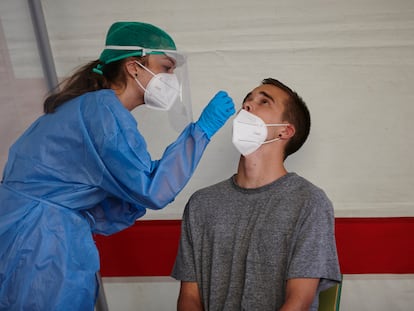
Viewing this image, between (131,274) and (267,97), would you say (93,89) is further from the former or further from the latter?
(131,274)

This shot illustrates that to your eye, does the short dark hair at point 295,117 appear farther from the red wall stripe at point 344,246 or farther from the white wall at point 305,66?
the red wall stripe at point 344,246

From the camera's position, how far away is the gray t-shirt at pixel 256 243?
1.28 m

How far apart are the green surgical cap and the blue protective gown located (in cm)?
18

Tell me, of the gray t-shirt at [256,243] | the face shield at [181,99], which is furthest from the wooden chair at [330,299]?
the face shield at [181,99]

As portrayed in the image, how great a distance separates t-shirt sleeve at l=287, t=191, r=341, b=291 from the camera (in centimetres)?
124

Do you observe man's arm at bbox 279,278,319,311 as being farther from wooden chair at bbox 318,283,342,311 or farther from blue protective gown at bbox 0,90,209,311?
blue protective gown at bbox 0,90,209,311

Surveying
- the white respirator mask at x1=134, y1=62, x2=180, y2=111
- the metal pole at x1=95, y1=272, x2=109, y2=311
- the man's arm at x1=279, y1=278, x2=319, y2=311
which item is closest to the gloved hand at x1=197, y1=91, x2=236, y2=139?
the white respirator mask at x1=134, y1=62, x2=180, y2=111

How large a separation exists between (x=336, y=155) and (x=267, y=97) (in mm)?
558

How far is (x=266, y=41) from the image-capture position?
178 cm

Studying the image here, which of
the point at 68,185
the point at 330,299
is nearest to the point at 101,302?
the point at 68,185

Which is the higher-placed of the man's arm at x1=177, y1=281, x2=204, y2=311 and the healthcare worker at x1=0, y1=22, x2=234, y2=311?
the healthcare worker at x1=0, y1=22, x2=234, y2=311

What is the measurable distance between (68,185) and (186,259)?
0.47 m

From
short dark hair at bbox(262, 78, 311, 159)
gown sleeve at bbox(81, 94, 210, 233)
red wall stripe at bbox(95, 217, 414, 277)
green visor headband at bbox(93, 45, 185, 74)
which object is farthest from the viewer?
red wall stripe at bbox(95, 217, 414, 277)

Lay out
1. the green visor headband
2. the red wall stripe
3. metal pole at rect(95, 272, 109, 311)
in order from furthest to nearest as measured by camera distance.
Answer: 1. metal pole at rect(95, 272, 109, 311)
2. the red wall stripe
3. the green visor headband
